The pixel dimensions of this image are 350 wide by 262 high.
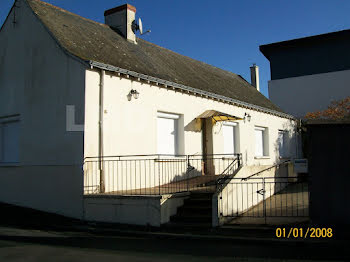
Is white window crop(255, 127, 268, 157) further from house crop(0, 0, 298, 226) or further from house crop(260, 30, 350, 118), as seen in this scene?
house crop(260, 30, 350, 118)

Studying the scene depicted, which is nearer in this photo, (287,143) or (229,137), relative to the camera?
(229,137)

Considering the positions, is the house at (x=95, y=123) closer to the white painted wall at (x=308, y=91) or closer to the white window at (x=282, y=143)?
the white window at (x=282, y=143)

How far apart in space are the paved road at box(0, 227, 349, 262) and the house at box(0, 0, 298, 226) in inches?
50.6

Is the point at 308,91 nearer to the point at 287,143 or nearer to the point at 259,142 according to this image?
the point at 287,143

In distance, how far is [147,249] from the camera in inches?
267

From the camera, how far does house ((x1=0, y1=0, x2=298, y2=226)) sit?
9.77 metres

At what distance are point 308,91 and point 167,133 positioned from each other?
50.1 ft

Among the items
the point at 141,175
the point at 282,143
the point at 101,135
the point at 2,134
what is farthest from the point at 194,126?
the point at 282,143

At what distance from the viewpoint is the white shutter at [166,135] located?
12.2m

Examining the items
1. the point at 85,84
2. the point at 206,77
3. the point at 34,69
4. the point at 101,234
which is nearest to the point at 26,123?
the point at 34,69

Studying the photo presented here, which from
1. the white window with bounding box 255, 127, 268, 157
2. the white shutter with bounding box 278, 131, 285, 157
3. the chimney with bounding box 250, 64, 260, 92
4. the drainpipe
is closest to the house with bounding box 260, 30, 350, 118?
the chimney with bounding box 250, 64, 260, 92

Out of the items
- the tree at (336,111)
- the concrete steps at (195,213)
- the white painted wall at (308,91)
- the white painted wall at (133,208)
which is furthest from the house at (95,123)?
the white painted wall at (308,91)

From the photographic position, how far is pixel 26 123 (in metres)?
11.4

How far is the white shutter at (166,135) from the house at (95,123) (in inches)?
1.3
